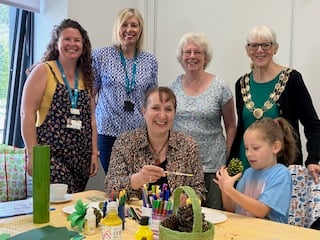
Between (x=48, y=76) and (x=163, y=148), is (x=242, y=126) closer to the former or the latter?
(x=163, y=148)

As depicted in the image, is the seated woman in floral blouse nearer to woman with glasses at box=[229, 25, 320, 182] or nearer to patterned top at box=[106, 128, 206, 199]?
patterned top at box=[106, 128, 206, 199]

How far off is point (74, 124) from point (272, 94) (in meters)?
1.16

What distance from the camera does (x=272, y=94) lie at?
2385 mm

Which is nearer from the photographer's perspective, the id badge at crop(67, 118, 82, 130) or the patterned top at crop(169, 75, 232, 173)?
the id badge at crop(67, 118, 82, 130)

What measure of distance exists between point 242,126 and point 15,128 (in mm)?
1816

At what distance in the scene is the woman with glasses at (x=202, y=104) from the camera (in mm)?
2549

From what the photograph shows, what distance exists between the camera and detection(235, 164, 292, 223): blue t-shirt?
1748 millimetres

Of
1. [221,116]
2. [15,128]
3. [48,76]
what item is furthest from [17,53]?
[221,116]

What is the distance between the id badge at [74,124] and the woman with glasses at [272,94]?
3.19 ft

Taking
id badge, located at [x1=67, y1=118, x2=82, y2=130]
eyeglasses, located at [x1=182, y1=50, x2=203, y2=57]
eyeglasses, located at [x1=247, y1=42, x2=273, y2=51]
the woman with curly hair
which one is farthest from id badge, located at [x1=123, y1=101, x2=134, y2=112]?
eyeglasses, located at [x1=247, y1=42, x2=273, y2=51]

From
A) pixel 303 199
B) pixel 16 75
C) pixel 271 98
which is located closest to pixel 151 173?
pixel 303 199

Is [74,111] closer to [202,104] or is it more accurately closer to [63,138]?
[63,138]

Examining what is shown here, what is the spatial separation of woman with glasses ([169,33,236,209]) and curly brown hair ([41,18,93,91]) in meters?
0.56

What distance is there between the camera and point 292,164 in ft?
6.83
